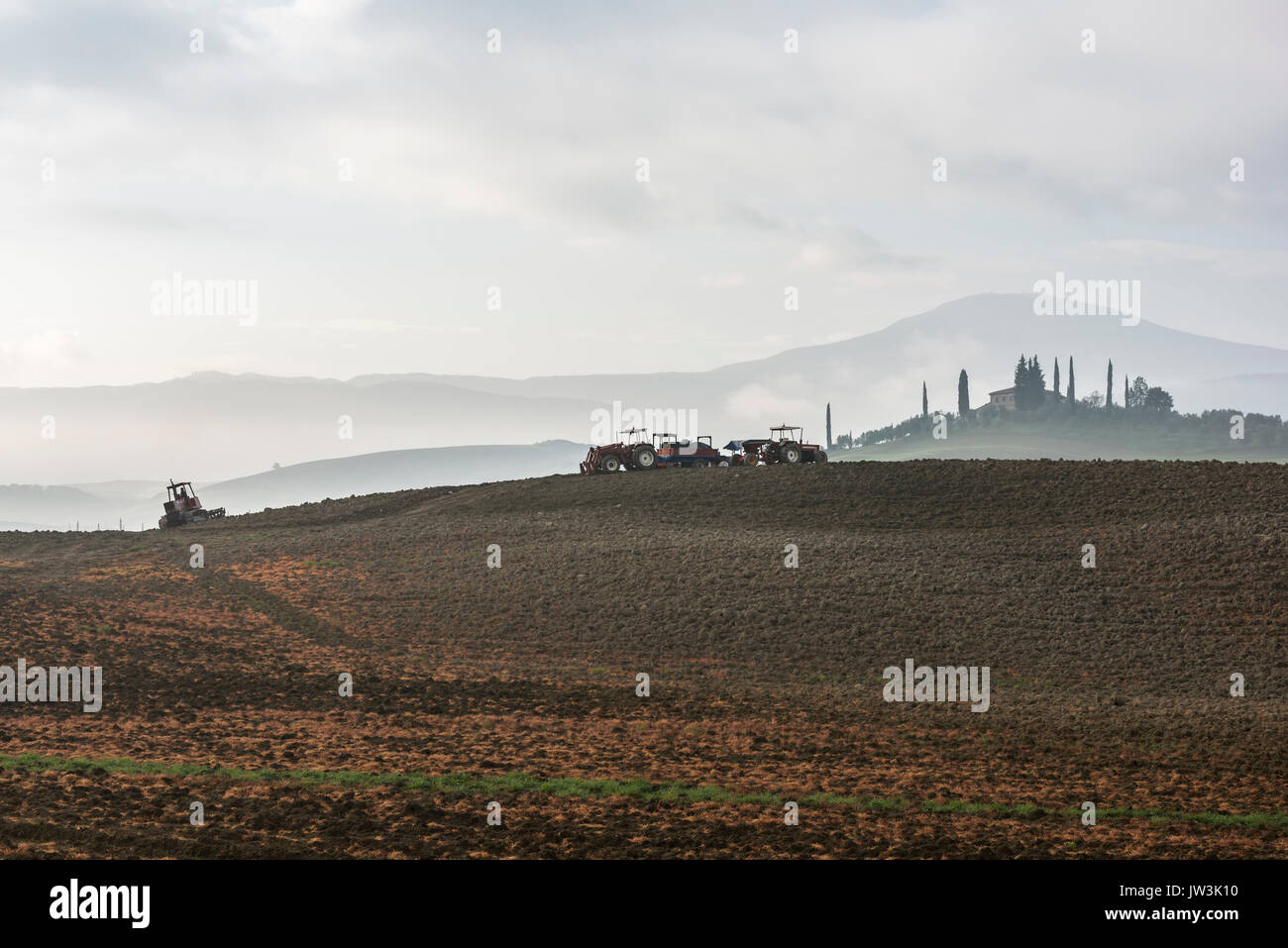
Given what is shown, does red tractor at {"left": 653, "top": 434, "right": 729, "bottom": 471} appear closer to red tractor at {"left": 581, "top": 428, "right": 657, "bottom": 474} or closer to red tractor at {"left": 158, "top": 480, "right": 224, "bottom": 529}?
red tractor at {"left": 581, "top": 428, "right": 657, "bottom": 474}

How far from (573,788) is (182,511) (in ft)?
155

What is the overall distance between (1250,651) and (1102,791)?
577 inches

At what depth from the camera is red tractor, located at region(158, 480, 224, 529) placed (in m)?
57.1

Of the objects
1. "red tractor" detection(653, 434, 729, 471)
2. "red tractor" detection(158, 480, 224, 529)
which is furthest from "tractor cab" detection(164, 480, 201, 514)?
"red tractor" detection(653, 434, 729, 471)

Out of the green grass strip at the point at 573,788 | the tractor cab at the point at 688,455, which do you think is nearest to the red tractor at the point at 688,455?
the tractor cab at the point at 688,455

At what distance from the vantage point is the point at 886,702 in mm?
25031

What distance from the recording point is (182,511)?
5762cm

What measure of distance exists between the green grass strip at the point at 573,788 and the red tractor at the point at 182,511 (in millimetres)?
40864

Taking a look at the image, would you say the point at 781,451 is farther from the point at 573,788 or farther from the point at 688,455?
the point at 573,788

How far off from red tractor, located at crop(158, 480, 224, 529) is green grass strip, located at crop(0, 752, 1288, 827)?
40.9 metres

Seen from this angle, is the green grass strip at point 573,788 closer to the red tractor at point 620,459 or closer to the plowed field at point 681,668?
the plowed field at point 681,668

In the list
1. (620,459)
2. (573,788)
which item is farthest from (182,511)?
(573,788)

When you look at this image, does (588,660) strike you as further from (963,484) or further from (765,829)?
(963,484)
